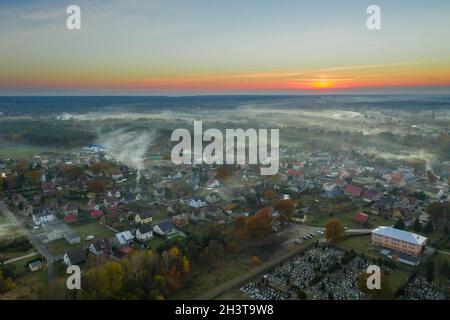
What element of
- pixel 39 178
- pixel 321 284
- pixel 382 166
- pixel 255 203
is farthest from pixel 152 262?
pixel 382 166

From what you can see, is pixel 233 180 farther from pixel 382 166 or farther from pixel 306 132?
pixel 306 132

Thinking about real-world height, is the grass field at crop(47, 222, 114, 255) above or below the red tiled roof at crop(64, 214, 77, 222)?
below

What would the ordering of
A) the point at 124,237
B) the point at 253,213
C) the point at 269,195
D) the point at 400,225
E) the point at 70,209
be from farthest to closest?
the point at 269,195 < the point at 70,209 < the point at 253,213 < the point at 400,225 < the point at 124,237

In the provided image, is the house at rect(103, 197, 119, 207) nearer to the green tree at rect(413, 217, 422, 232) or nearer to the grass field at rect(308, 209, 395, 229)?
the grass field at rect(308, 209, 395, 229)

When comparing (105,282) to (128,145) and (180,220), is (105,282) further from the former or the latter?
(128,145)

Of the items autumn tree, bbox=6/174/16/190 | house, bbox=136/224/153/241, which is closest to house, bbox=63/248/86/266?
house, bbox=136/224/153/241

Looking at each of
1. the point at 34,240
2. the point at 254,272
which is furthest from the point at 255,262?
the point at 34,240

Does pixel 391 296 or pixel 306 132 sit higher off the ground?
pixel 306 132
